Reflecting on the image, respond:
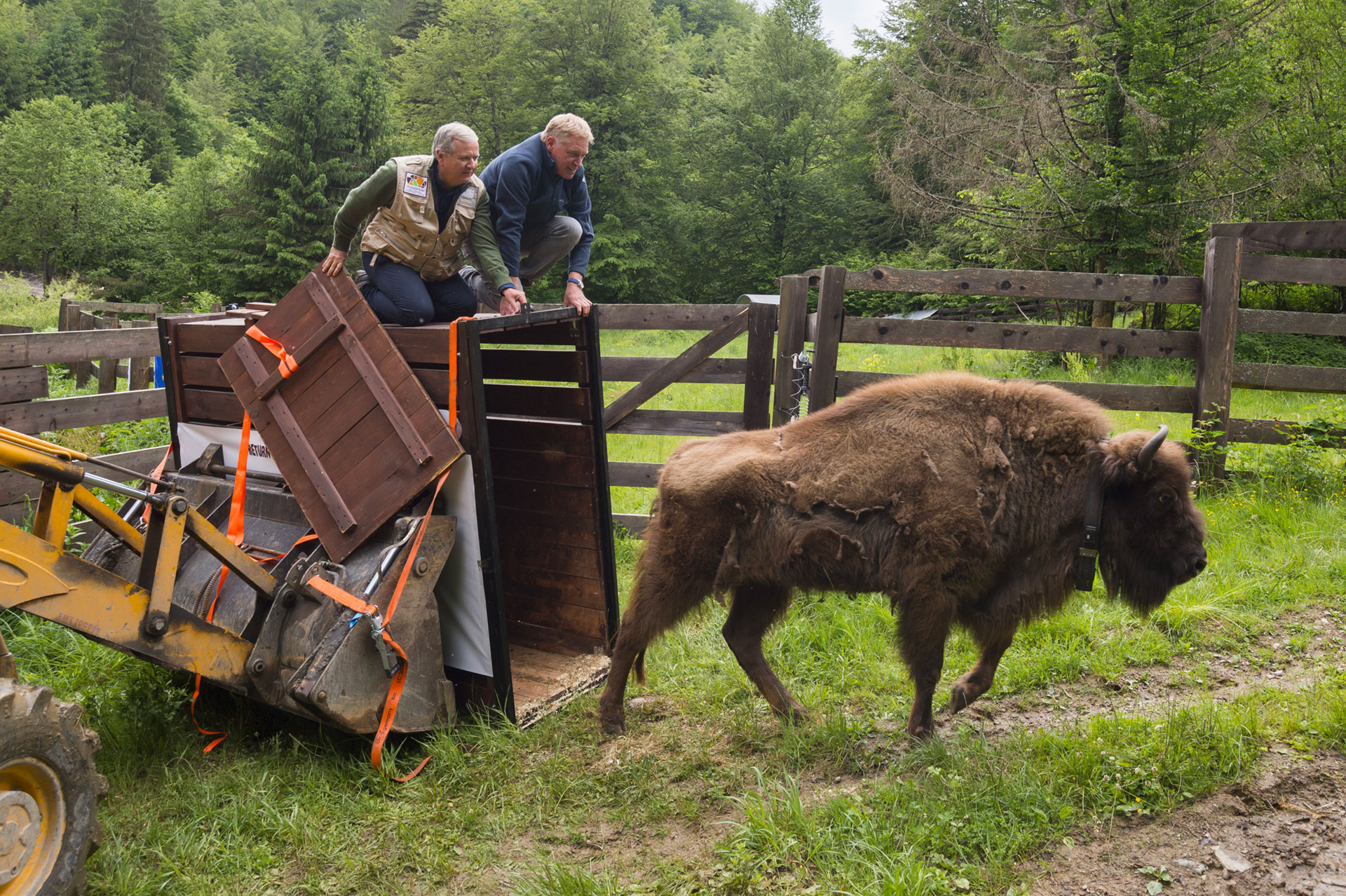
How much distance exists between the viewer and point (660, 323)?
7.09 metres

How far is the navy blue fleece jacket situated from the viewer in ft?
16.4

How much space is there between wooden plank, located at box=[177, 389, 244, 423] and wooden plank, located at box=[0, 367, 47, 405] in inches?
68.5

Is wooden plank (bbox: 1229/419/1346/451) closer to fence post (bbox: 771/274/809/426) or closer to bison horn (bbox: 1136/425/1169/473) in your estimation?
fence post (bbox: 771/274/809/426)

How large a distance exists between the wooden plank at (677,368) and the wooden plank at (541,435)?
1.17m

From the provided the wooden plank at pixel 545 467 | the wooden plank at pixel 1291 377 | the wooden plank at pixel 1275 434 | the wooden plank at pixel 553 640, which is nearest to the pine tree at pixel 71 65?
the wooden plank at pixel 545 467

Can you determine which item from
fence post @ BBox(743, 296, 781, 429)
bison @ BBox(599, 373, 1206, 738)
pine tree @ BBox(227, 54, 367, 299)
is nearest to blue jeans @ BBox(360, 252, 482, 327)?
bison @ BBox(599, 373, 1206, 738)

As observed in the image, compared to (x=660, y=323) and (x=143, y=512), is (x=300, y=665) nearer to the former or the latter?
(x=143, y=512)

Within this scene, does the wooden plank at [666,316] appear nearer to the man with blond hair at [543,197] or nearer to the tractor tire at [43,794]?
the man with blond hair at [543,197]

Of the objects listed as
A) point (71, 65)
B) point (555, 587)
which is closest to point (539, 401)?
point (555, 587)

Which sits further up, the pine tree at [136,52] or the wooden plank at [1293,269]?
the pine tree at [136,52]

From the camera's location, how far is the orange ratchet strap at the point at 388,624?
378cm

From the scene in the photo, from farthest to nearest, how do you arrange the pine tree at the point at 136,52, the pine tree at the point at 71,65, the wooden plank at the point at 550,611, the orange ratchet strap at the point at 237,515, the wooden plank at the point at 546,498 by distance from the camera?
the pine tree at the point at 136,52 → the pine tree at the point at 71,65 → the wooden plank at the point at 550,611 → the wooden plank at the point at 546,498 → the orange ratchet strap at the point at 237,515

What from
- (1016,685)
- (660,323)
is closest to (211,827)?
(1016,685)

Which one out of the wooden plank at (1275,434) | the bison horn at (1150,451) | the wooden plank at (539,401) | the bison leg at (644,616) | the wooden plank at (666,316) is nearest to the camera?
the bison horn at (1150,451)
